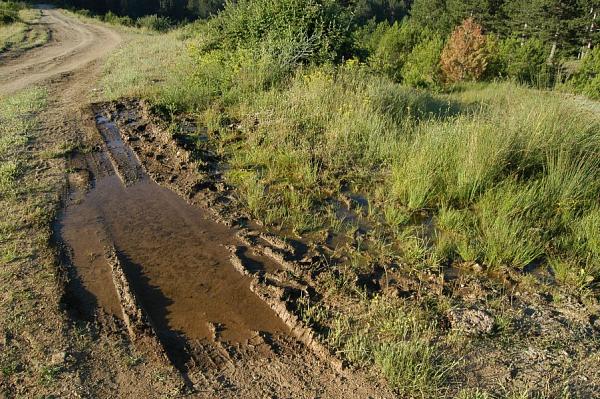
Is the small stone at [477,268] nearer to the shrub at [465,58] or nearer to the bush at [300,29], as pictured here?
the bush at [300,29]

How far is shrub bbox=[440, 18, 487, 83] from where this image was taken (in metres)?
25.5

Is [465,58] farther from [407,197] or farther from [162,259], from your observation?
[162,259]

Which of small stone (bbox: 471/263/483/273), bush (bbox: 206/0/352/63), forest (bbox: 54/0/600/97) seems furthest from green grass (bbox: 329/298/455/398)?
bush (bbox: 206/0/352/63)

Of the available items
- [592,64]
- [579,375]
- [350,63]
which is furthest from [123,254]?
[592,64]

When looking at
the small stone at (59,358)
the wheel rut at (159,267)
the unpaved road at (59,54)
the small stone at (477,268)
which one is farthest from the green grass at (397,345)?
the unpaved road at (59,54)

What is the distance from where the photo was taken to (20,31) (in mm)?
21156

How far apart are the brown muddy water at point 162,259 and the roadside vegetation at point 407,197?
0.57 metres

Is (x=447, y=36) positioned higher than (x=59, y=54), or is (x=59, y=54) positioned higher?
(x=59, y=54)

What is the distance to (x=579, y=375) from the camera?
2.82 metres

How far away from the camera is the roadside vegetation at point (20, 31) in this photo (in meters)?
17.6

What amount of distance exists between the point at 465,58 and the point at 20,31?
23.6m

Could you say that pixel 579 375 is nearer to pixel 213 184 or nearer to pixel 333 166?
pixel 333 166

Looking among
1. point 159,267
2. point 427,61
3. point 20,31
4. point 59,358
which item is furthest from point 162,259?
point 427,61

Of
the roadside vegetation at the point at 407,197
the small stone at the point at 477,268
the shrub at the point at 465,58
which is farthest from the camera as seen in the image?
the shrub at the point at 465,58
